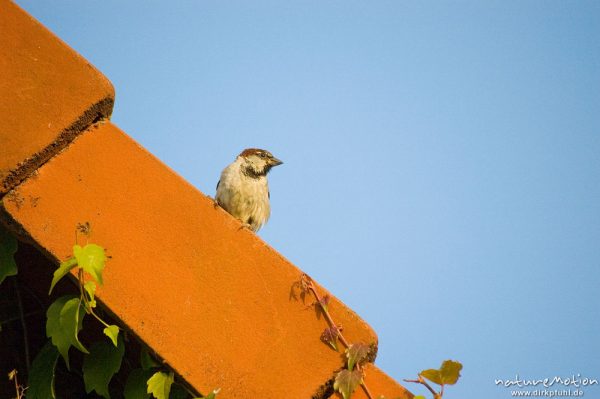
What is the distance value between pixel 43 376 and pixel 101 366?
185 mm

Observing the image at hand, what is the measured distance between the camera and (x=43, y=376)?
173 cm

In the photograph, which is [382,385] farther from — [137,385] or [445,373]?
[137,385]

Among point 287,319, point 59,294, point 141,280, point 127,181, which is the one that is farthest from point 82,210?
point 287,319

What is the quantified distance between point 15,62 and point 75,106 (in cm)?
25

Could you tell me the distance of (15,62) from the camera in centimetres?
182

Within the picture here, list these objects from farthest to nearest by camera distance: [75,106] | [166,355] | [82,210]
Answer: [75,106] < [82,210] < [166,355]

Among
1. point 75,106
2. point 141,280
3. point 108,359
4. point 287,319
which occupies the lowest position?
point 108,359

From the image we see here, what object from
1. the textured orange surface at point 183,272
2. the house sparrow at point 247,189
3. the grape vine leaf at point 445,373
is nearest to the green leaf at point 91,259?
the textured orange surface at point 183,272

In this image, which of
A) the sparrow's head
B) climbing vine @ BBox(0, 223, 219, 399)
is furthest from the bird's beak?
climbing vine @ BBox(0, 223, 219, 399)

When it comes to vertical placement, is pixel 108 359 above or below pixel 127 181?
below

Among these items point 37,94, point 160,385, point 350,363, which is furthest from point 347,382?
point 37,94

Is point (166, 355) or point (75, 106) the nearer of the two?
point (166, 355)

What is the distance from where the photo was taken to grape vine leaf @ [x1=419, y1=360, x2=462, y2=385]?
1.70 metres

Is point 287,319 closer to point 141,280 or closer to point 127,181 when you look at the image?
point 141,280
